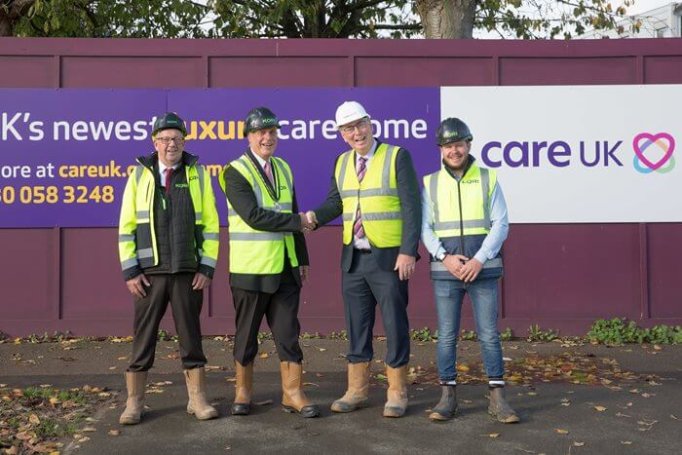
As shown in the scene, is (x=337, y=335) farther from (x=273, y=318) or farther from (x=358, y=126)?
(x=358, y=126)

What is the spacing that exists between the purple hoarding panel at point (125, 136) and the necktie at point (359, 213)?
2.59 m

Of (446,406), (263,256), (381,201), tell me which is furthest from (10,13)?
(446,406)

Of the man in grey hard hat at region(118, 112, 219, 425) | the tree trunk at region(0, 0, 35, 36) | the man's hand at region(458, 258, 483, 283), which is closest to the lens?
the man's hand at region(458, 258, 483, 283)

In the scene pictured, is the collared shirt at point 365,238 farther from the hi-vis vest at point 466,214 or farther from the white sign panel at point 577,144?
the white sign panel at point 577,144

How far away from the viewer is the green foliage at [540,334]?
870cm

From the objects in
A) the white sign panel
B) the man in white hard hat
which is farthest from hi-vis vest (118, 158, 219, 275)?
the white sign panel

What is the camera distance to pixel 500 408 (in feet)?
18.9

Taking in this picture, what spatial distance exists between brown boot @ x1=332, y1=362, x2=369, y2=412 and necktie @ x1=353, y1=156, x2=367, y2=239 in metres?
0.90

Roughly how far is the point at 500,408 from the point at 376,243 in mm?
1351

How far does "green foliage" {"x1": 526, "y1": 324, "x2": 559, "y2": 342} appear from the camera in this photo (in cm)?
870

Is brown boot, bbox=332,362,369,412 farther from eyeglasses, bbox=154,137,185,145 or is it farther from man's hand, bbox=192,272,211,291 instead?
eyeglasses, bbox=154,137,185,145

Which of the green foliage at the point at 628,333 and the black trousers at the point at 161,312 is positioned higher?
the black trousers at the point at 161,312

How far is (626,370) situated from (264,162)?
12.0ft

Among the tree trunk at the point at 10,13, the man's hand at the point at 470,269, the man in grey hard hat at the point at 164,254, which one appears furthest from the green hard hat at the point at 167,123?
the tree trunk at the point at 10,13
